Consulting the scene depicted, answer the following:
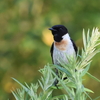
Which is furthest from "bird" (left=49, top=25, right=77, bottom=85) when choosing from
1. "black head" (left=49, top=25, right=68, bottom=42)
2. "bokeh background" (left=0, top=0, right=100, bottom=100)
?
"bokeh background" (left=0, top=0, right=100, bottom=100)

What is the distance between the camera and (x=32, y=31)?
5348 mm

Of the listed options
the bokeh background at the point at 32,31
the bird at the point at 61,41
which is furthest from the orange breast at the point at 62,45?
the bokeh background at the point at 32,31

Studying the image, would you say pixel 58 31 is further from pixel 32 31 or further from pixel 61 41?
pixel 32 31

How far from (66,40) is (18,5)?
3.00 metres

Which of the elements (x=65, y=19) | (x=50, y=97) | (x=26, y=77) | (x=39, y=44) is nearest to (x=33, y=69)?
(x=26, y=77)

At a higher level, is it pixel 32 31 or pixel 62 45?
pixel 62 45

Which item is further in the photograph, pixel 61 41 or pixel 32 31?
pixel 32 31

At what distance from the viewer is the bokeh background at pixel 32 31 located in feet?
17.2

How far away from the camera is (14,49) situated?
5.36 metres

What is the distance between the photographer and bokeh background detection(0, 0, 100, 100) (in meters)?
5.24

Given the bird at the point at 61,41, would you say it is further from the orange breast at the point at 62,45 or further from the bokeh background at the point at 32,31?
the bokeh background at the point at 32,31

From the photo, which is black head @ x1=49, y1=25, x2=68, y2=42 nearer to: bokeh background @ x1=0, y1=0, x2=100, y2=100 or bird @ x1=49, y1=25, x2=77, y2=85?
bird @ x1=49, y1=25, x2=77, y2=85

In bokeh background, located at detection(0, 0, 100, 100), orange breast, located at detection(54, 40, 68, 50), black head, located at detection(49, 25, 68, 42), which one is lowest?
bokeh background, located at detection(0, 0, 100, 100)

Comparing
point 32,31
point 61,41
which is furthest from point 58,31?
point 32,31
